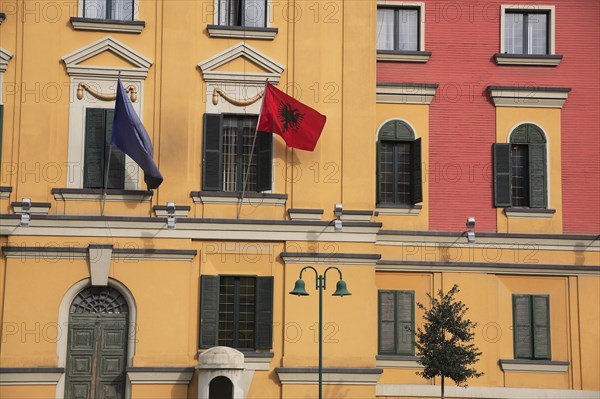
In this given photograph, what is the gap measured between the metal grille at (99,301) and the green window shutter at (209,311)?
1.89 meters

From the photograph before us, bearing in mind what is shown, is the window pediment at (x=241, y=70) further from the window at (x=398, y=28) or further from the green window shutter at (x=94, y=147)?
the window at (x=398, y=28)

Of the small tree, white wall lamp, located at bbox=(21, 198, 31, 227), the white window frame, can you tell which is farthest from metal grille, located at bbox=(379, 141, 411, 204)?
white wall lamp, located at bbox=(21, 198, 31, 227)

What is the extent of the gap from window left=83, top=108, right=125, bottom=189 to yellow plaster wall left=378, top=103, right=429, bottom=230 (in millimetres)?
7206

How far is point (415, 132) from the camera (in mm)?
30344

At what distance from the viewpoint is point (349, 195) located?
27.5 metres

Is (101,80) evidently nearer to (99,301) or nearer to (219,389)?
(99,301)

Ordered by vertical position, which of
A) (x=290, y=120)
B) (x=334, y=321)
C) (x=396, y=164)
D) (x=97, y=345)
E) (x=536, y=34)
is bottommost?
(x=97, y=345)

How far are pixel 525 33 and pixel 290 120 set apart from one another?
8294mm

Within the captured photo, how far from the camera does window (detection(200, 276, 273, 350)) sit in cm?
2670

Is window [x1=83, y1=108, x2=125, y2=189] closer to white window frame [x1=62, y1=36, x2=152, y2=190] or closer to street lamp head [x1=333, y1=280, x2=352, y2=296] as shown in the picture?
white window frame [x1=62, y1=36, x2=152, y2=190]

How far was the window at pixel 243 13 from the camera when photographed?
2803cm

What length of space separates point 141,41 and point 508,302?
11943 mm

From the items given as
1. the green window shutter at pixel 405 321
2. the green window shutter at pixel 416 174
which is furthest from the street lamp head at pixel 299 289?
the green window shutter at pixel 416 174

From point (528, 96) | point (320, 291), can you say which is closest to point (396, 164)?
point (528, 96)
